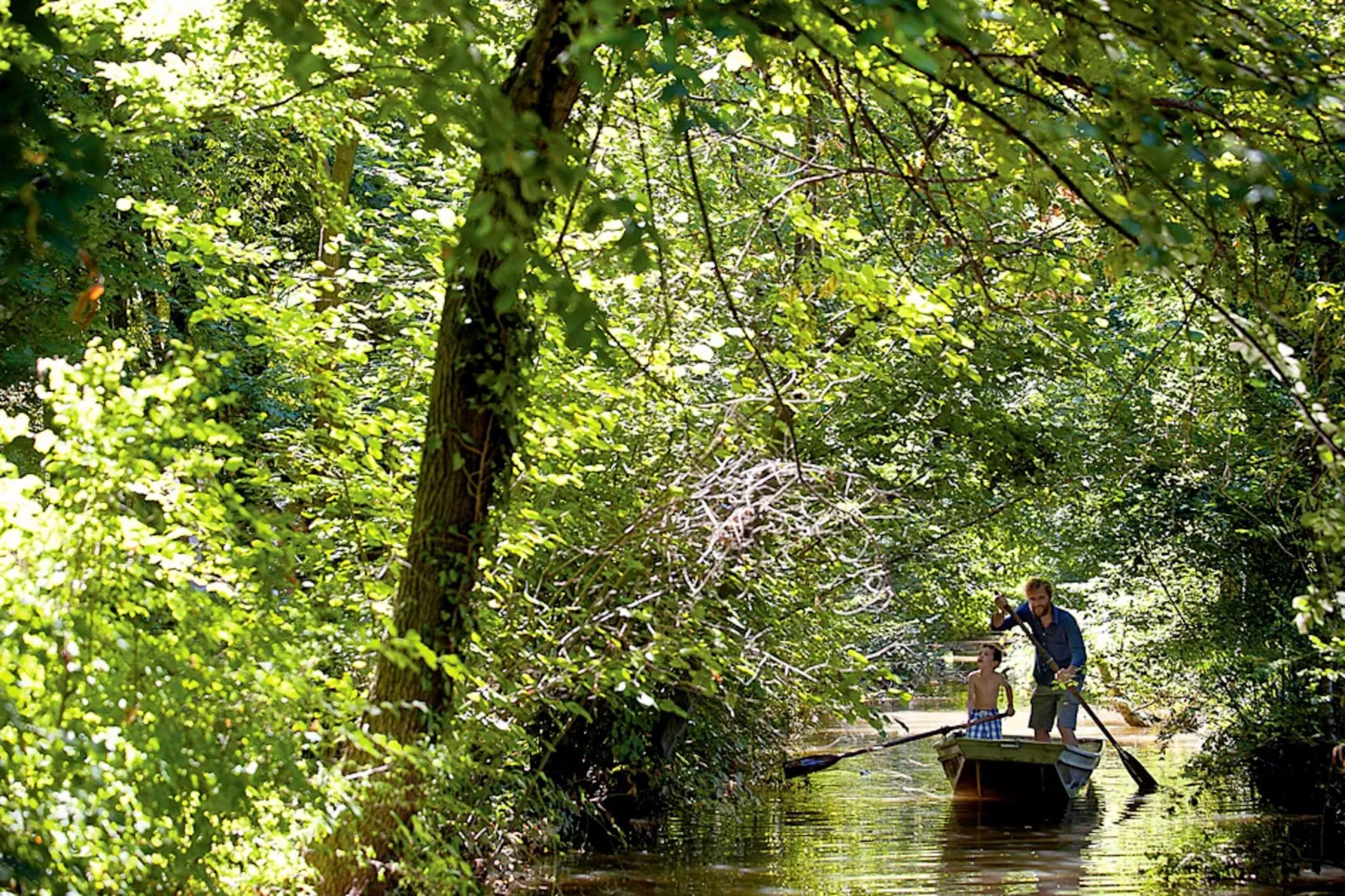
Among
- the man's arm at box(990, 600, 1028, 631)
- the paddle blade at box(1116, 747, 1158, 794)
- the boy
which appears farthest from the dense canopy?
the paddle blade at box(1116, 747, 1158, 794)

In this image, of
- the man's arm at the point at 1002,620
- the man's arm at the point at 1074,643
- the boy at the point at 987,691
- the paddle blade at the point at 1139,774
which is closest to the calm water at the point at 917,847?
the paddle blade at the point at 1139,774

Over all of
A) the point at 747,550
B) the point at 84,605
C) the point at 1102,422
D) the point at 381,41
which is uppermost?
the point at 1102,422

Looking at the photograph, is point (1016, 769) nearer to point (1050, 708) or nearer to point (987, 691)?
point (1050, 708)

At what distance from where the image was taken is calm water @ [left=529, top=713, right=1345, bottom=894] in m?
9.45

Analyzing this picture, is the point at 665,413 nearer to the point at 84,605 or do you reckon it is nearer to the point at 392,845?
the point at 392,845

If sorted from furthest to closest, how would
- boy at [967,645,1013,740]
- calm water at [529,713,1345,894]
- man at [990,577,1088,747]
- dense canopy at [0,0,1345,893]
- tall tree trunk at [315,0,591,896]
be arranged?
boy at [967,645,1013,740] → man at [990,577,1088,747] → calm water at [529,713,1345,894] → tall tree trunk at [315,0,591,896] → dense canopy at [0,0,1345,893]

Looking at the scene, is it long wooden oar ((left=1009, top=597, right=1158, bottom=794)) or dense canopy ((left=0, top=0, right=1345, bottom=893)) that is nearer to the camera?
dense canopy ((left=0, top=0, right=1345, bottom=893))

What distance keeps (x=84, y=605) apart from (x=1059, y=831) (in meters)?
10.1

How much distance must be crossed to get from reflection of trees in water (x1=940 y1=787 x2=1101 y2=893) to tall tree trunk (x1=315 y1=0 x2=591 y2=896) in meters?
5.07

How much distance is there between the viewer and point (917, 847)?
11.3 m

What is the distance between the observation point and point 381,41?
3.45 meters

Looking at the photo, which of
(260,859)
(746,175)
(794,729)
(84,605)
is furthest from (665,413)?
(794,729)

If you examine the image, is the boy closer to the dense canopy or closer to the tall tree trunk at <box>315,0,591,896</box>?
the dense canopy

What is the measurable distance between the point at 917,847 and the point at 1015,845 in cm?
89
